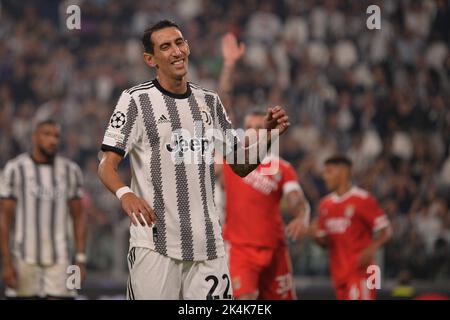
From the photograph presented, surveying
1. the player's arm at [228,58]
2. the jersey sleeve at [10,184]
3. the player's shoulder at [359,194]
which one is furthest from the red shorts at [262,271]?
the jersey sleeve at [10,184]

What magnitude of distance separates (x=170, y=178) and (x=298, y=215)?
115 inches

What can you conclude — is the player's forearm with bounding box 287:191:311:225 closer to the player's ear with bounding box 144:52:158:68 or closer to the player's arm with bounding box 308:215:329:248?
the player's arm with bounding box 308:215:329:248

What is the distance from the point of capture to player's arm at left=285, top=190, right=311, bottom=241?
778 cm

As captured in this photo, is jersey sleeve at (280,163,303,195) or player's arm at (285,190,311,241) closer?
player's arm at (285,190,311,241)

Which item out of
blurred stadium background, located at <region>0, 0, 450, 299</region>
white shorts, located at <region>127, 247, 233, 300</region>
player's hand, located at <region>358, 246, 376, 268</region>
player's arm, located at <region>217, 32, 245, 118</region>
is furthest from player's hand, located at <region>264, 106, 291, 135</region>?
blurred stadium background, located at <region>0, 0, 450, 299</region>

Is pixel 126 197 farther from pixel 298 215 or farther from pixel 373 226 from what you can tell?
pixel 373 226

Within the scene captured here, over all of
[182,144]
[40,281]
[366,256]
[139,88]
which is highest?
[139,88]

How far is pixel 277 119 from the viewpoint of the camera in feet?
18.1

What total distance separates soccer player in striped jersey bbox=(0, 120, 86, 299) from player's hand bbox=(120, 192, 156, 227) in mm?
3961

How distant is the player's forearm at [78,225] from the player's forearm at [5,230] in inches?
22.3

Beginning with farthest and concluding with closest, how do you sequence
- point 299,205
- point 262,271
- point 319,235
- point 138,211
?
point 319,235 → point 262,271 → point 299,205 → point 138,211

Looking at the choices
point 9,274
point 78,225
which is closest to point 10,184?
point 78,225

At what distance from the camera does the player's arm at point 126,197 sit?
16.9 ft

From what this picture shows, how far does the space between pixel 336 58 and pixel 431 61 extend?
146 centimetres
